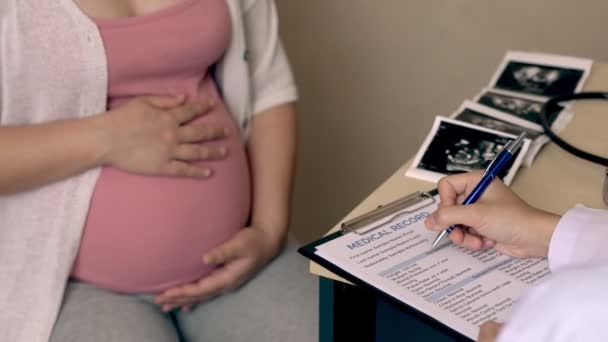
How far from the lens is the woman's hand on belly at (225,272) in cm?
94

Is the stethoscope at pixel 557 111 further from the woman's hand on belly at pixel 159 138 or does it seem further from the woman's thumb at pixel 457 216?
the woman's hand on belly at pixel 159 138

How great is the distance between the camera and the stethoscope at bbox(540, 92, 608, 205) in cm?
89

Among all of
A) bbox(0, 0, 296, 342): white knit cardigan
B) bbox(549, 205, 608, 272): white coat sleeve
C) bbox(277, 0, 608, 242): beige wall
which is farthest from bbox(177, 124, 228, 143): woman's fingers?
bbox(277, 0, 608, 242): beige wall

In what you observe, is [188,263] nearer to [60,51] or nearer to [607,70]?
[60,51]

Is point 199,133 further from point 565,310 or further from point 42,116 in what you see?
point 565,310

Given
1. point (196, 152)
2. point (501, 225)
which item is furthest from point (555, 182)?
point (196, 152)

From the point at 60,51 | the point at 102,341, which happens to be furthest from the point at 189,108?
the point at 102,341

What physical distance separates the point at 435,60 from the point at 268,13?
522mm

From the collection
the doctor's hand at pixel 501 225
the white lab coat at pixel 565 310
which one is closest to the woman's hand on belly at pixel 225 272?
Answer: the doctor's hand at pixel 501 225

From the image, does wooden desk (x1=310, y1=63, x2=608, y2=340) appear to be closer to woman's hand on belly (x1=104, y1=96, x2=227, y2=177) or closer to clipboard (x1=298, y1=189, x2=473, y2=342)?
clipboard (x1=298, y1=189, x2=473, y2=342)

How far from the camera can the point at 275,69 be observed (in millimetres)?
1146

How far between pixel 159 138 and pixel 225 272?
0.69ft

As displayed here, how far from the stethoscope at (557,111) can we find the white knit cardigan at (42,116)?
62 centimetres

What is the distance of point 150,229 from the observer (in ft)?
2.96
